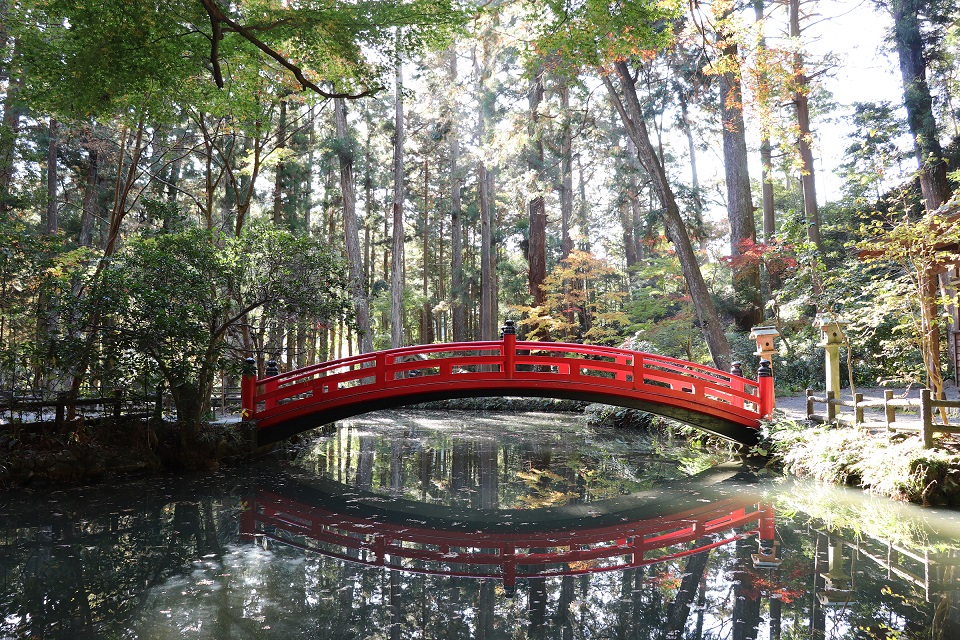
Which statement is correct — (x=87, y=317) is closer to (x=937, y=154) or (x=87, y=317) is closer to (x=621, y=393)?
(x=621, y=393)

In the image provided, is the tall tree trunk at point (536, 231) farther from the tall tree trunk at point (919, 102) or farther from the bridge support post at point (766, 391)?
the bridge support post at point (766, 391)

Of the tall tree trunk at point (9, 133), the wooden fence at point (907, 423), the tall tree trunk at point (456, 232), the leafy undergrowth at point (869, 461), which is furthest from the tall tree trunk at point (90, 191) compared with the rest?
the wooden fence at point (907, 423)

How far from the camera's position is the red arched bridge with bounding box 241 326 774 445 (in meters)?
9.09

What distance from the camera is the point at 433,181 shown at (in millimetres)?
24906

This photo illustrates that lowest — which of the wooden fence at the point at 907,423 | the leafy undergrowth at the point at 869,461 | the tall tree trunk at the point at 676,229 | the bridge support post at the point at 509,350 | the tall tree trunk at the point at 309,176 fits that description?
the leafy undergrowth at the point at 869,461

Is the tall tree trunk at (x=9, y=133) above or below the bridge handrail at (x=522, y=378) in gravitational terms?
above

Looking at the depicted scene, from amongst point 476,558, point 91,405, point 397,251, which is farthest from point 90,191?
point 476,558

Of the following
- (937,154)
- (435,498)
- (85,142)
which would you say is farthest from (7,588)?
(937,154)

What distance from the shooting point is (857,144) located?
16.1 metres

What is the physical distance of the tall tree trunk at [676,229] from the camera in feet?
36.7

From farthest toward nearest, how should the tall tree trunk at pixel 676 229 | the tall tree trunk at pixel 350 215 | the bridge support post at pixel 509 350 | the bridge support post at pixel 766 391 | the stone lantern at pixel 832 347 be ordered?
the tall tree trunk at pixel 350 215, the tall tree trunk at pixel 676 229, the bridge support post at pixel 509 350, the bridge support post at pixel 766 391, the stone lantern at pixel 832 347

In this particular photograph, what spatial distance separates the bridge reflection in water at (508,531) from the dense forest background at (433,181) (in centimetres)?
274

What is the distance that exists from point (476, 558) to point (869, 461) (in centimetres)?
476

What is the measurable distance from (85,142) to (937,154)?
19.4 m
